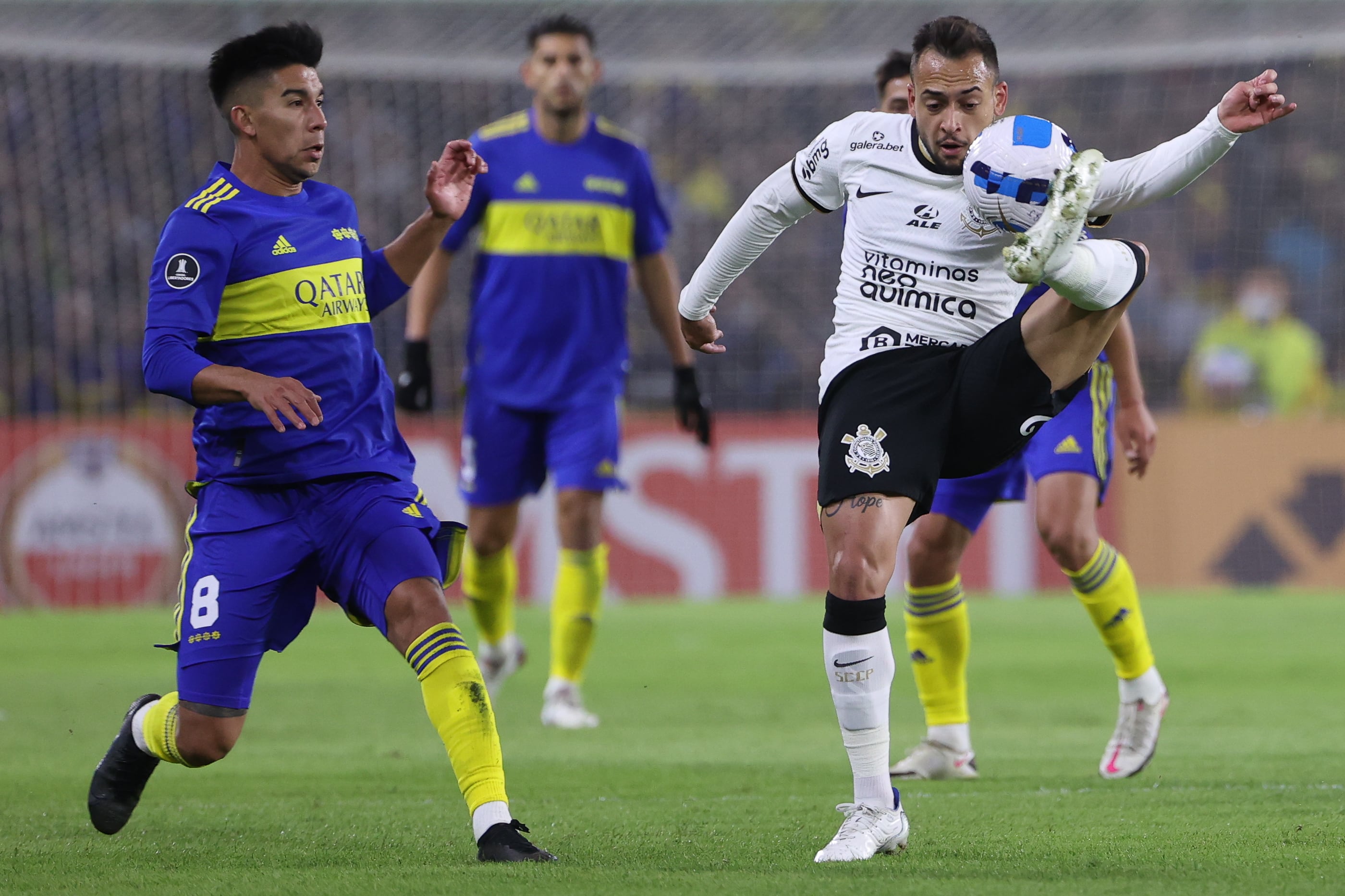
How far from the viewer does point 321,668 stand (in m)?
10.3

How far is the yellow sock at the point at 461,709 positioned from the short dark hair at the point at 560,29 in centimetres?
436

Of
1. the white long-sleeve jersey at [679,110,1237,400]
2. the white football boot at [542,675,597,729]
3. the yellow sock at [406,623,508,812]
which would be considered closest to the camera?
the yellow sock at [406,623,508,812]

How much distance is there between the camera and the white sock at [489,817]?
410cm

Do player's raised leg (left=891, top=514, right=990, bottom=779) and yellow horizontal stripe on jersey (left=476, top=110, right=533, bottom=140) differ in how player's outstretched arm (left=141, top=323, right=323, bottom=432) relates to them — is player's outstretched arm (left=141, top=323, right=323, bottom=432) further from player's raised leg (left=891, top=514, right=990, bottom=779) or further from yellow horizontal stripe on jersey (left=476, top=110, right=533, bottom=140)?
yellow horizontal stripe on jersey (left=476, top=110, right=533, bottom=140)

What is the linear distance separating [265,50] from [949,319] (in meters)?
1.93

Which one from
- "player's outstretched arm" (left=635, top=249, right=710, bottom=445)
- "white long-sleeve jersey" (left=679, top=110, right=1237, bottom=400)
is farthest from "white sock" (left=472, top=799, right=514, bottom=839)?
"player's outstretched arm" (left=635, top=249, right=710, bottom=445)

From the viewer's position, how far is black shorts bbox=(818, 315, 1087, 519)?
4.35 meters

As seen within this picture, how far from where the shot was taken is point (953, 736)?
19.7ft

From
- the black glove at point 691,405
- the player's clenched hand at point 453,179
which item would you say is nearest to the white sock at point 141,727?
the player's clenched hand at point 453,179

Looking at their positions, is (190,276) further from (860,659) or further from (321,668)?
(321,668)

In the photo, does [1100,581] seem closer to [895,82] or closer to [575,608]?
[895,82]

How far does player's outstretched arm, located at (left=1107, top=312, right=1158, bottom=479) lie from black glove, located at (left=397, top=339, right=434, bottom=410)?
3252 millimetres

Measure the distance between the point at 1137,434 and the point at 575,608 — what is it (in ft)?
8.82

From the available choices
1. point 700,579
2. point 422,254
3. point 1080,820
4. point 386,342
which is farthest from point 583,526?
point 386,342
